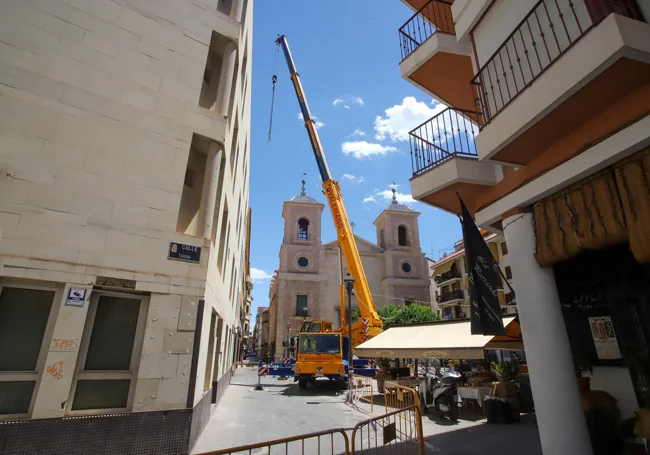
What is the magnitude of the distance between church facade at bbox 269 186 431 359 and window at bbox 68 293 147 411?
31.6 meters

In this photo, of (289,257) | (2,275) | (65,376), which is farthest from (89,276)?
(289,257)

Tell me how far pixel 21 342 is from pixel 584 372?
965 cm

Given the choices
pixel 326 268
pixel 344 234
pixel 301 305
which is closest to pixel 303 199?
pixel 326 268

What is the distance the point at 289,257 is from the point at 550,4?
37.3 metres

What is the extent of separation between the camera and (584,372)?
593 centimetres

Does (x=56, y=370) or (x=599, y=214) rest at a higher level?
(x=599, y=214)

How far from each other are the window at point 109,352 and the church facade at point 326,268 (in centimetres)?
3163

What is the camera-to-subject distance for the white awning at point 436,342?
29.0ft

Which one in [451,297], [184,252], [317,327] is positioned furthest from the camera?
[451,297]

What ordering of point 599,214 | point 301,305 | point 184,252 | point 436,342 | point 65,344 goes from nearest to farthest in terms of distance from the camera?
point 599,214 → point 65,344 → point 184,252 → point 436,342 → point 301,305

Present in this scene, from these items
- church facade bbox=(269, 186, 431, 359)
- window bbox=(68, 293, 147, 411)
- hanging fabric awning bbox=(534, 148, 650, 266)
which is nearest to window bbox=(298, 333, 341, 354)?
window bbox=(68, 293, 147, 411)

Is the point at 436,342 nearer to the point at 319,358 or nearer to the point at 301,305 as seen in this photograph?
the point at 319,358

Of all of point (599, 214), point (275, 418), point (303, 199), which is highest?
point (303, 199)

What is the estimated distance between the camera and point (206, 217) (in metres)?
7.32
